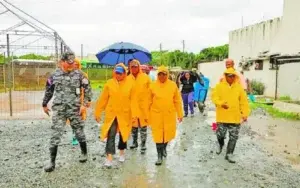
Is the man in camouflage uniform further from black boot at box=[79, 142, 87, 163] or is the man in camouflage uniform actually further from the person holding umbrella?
the person holding umbrella

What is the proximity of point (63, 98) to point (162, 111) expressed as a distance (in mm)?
1688

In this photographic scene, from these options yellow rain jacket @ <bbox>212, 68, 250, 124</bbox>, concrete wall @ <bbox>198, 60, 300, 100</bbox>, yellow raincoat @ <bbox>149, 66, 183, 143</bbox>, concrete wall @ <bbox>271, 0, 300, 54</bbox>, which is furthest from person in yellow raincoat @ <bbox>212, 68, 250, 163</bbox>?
concrete wall @ <bbox>198, 60, 300, 100</bbox>

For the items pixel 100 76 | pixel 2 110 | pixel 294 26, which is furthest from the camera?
pixel 100 76

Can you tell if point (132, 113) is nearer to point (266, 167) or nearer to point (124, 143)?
point (124, 143)

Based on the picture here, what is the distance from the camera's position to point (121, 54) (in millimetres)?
10734

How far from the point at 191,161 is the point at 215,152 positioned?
0.93m

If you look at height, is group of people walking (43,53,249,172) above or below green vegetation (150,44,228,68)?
below

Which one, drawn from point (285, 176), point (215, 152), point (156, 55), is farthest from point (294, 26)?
point (156, 55)

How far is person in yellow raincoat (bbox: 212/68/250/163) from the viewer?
757 cm

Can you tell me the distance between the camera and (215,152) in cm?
820

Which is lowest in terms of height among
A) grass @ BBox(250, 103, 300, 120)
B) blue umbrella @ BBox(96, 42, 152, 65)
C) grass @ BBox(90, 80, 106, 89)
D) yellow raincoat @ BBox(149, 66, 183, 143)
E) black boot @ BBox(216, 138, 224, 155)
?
grass @ BBox(90, 80, 106, 89)

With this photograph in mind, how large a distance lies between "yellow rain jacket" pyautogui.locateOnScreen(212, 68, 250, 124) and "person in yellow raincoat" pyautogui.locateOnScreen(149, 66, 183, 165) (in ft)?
3.18

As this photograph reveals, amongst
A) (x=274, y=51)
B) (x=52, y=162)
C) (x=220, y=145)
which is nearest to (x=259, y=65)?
(x=274, y=51)

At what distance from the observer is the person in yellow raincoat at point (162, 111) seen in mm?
7188
